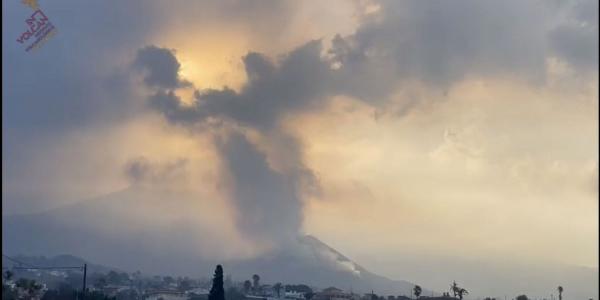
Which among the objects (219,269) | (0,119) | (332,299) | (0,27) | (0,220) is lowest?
(332,299)

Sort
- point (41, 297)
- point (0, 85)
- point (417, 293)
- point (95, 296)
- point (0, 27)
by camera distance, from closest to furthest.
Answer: point (0, 27) → point (0, 85) → point (95, 296) → point (41, 297) → point (417, 293)

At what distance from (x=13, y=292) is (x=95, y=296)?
16.1 m

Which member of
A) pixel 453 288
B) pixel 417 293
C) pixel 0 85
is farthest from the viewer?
pixel 417 293

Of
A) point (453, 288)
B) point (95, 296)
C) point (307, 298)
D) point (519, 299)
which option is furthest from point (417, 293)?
point (95, 296)

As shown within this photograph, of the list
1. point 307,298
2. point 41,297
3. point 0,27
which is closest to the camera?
point 0,27

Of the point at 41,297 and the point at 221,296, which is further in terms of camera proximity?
the point at 41,297

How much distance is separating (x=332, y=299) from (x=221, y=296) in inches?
4111

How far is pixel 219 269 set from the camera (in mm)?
101438

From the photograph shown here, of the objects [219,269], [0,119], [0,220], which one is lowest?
[219,269]

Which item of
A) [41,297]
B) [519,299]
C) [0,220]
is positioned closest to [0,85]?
[0,220]

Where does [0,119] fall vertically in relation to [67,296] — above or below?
above

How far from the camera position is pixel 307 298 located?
198 m

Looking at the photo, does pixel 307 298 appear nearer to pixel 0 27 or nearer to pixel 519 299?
pixel 519 299

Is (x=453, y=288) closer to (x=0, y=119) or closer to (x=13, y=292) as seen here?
(x=13, y=292)
